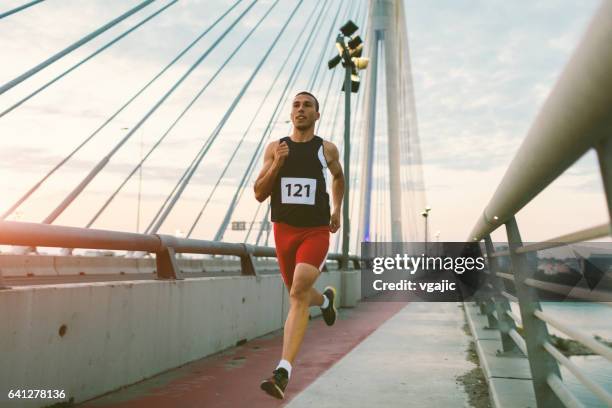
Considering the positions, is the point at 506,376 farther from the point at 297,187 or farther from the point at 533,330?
the point at 297,187

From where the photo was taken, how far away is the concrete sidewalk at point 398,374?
4.55 m

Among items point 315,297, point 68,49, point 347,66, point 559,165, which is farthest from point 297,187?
point 347,66

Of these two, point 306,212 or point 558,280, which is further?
point 306,212

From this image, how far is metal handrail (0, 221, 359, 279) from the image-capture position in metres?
4.00

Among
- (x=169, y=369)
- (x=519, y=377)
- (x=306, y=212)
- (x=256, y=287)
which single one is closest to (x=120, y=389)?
(x=169, y=369)

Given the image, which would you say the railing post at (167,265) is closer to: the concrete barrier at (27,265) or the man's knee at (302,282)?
the man's knee at (302,282)

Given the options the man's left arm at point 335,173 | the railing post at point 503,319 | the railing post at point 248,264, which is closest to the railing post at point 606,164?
the man's left arm at point 335,173

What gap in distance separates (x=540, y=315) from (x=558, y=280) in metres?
0.57

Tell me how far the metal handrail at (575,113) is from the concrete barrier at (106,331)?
304 centimetres

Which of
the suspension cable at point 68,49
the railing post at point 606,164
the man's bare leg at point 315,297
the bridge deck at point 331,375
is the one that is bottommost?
the bridge deck at point 331,375

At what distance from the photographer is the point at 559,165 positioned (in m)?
1.77

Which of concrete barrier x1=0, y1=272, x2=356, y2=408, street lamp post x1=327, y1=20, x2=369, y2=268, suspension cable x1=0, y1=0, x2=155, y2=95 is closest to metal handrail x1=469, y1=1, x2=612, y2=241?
concrete barrier x1=0, y1=272, x2=356, y2=408

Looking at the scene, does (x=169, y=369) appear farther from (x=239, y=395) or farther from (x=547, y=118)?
(x=547, y=118)

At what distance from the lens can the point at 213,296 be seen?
22.2 ft
